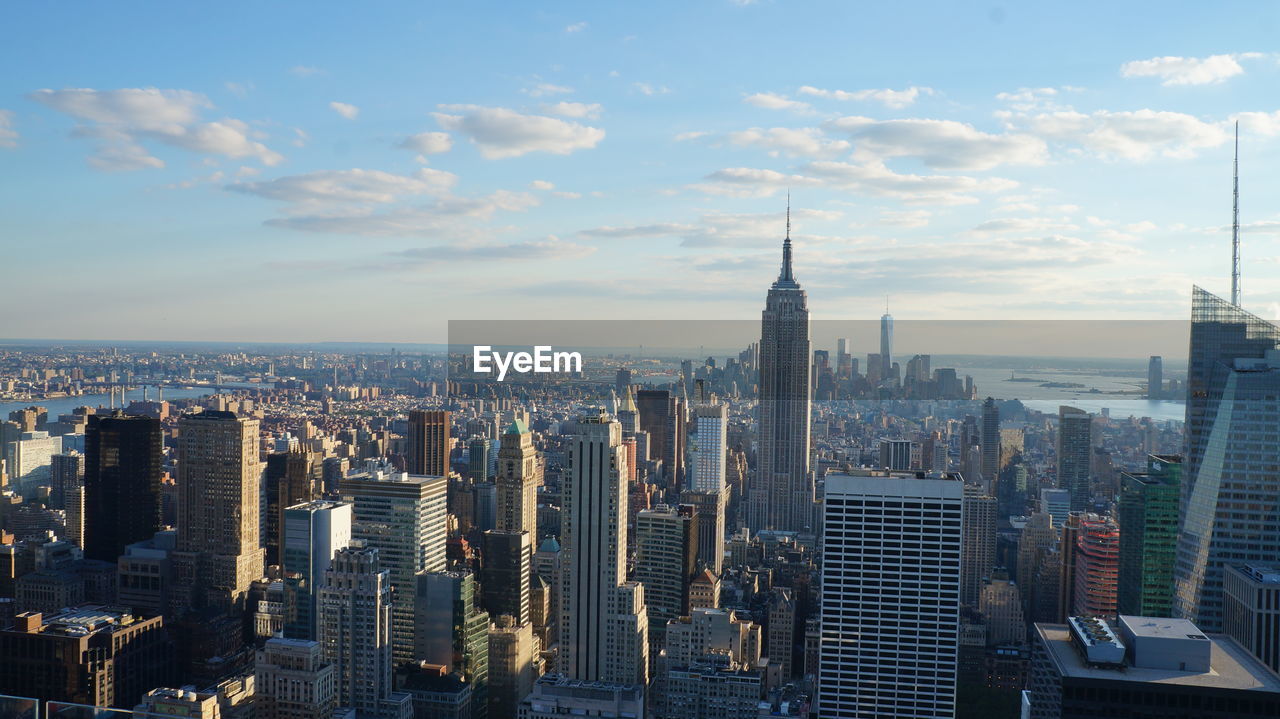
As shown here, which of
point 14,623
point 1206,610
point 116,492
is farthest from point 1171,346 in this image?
point 116,492

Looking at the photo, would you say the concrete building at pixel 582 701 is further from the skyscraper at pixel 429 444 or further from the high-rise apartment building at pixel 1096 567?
the skyscraper at pixel 429 444

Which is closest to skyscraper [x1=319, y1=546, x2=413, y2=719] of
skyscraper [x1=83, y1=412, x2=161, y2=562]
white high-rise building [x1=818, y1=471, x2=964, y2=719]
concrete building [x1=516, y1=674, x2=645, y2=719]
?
concrete building [x1=516, y1=674, x2=645, y2=719]

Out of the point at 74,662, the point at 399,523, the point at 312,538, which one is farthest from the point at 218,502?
the point at 74,662

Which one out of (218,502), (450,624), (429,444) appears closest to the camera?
(450,624)

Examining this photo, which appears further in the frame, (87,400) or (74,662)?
(87,400)

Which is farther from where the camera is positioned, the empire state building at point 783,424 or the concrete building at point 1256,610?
the empire state building at point 783,424

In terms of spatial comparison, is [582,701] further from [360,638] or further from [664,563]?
[664,563]

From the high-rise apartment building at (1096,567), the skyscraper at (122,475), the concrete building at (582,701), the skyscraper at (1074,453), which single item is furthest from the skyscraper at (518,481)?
the high-rise apartment building at (1096,567)
